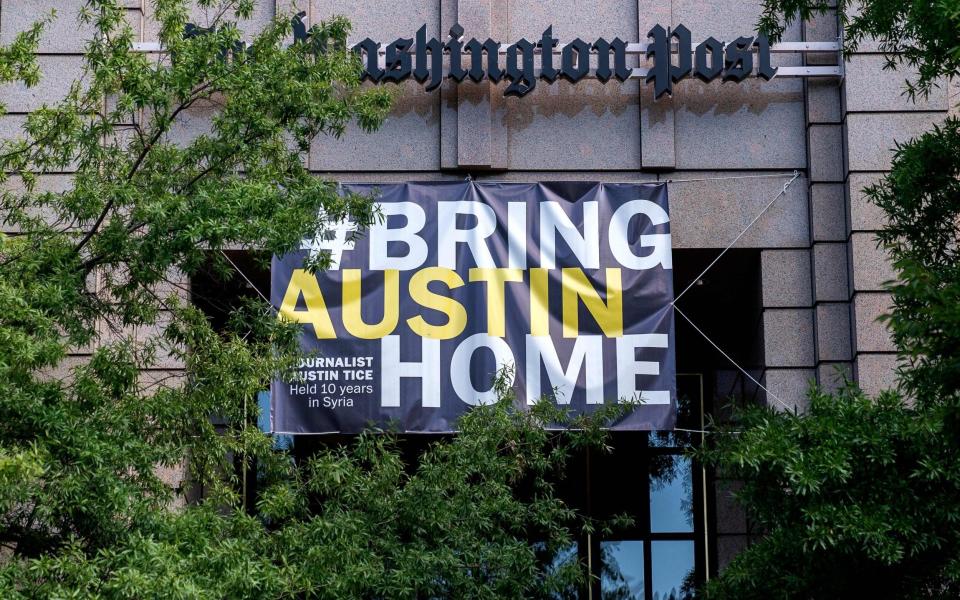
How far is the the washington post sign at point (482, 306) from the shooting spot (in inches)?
684

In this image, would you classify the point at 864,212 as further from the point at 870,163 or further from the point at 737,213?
the point at 737,213

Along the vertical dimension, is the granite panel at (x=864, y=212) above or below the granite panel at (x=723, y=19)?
below

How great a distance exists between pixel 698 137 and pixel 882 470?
6811 mm

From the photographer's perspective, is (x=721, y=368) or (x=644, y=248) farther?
(x=721, y=368)

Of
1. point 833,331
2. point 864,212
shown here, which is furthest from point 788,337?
point 864,212

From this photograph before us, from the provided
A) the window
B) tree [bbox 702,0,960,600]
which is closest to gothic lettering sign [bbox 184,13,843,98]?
tree [bbox 702,0,960,600]

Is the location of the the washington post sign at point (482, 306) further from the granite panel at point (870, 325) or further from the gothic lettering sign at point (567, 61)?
the granite panel at point (870, 325)

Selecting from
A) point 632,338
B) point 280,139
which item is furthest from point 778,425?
point 280,139

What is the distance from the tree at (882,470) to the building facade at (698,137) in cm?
397

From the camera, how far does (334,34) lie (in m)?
14.6

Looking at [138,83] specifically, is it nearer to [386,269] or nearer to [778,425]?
[386,269]

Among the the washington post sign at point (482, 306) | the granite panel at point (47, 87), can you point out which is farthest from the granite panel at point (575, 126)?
the granite panel at point (47, 87)

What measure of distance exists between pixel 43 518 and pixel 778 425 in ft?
21.5

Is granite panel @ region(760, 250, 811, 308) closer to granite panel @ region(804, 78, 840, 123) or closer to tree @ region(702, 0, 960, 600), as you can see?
granite panel @ region(804, 78, 840, 123)
